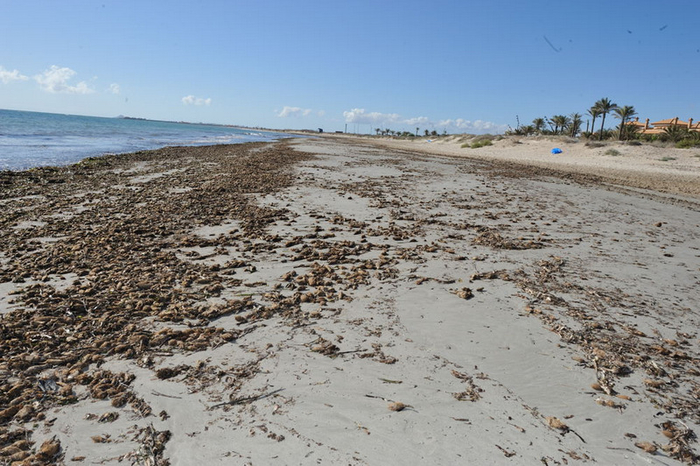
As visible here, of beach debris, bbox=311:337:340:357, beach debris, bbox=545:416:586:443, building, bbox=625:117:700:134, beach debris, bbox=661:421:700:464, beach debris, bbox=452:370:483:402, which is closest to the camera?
beach debris, bbox=661:421:700:464

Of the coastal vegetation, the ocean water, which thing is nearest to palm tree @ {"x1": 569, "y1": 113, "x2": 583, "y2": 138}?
the coastal vegetation

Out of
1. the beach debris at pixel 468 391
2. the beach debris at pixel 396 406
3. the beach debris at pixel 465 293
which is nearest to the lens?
the beach debris at pixel 396 406

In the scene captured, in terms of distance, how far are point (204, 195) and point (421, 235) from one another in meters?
5.91

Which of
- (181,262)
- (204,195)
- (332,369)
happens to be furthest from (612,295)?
(204,195)

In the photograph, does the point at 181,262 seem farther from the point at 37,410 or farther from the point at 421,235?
the point at 421,235

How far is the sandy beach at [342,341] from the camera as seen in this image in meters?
2.25

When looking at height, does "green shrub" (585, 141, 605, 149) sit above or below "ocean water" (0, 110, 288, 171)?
above

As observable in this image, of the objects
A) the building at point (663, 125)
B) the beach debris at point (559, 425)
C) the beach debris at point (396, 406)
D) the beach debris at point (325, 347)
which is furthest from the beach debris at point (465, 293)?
the building at point (663, 125)

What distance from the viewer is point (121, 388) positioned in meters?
2.65

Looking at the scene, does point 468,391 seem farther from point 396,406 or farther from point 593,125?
point 593,125

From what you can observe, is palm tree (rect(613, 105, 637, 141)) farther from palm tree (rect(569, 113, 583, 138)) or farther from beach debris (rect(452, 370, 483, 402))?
beach debris (rect(452, 370, 483, 402))

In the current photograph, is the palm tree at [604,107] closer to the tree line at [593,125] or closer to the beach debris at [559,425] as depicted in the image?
the tree line at [593,125]

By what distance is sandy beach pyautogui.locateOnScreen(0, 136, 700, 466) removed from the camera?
225 cm

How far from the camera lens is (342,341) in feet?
10.8
